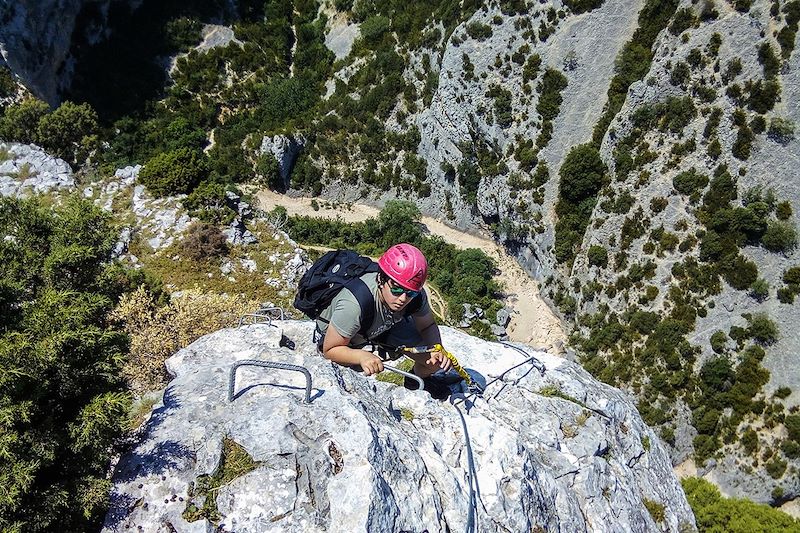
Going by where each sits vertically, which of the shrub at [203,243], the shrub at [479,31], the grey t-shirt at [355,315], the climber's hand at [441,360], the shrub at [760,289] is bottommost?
the shrub at [203,243]

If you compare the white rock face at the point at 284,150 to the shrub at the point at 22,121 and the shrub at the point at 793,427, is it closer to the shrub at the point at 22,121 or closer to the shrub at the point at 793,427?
the shrub at the point at 22,121

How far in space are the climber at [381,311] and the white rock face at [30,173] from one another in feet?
95.3

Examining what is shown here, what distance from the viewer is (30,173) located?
31906 mm

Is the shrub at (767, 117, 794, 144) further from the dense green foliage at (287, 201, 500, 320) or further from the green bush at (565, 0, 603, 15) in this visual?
the dense green foliage at (287, 201, 500, 320)

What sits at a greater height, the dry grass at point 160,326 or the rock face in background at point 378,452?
the rock face in background at point 378,452

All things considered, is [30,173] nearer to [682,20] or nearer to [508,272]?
[508,272]

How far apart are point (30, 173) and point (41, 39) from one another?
32.4 metres

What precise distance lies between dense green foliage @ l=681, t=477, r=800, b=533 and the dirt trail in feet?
56.6

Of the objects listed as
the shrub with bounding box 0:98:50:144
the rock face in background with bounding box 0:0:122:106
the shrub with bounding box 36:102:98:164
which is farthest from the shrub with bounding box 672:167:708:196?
the rock face in background with bounding box 0:0:122:106

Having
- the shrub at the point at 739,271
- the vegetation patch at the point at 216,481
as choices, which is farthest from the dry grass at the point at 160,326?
the shrub at the point at 739,271

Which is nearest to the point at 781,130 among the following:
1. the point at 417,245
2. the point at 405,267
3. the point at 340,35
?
the point at 417,245

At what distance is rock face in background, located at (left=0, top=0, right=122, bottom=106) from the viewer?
5062 cm

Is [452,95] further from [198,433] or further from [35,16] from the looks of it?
[198,433]

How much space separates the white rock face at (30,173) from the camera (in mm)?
31172
